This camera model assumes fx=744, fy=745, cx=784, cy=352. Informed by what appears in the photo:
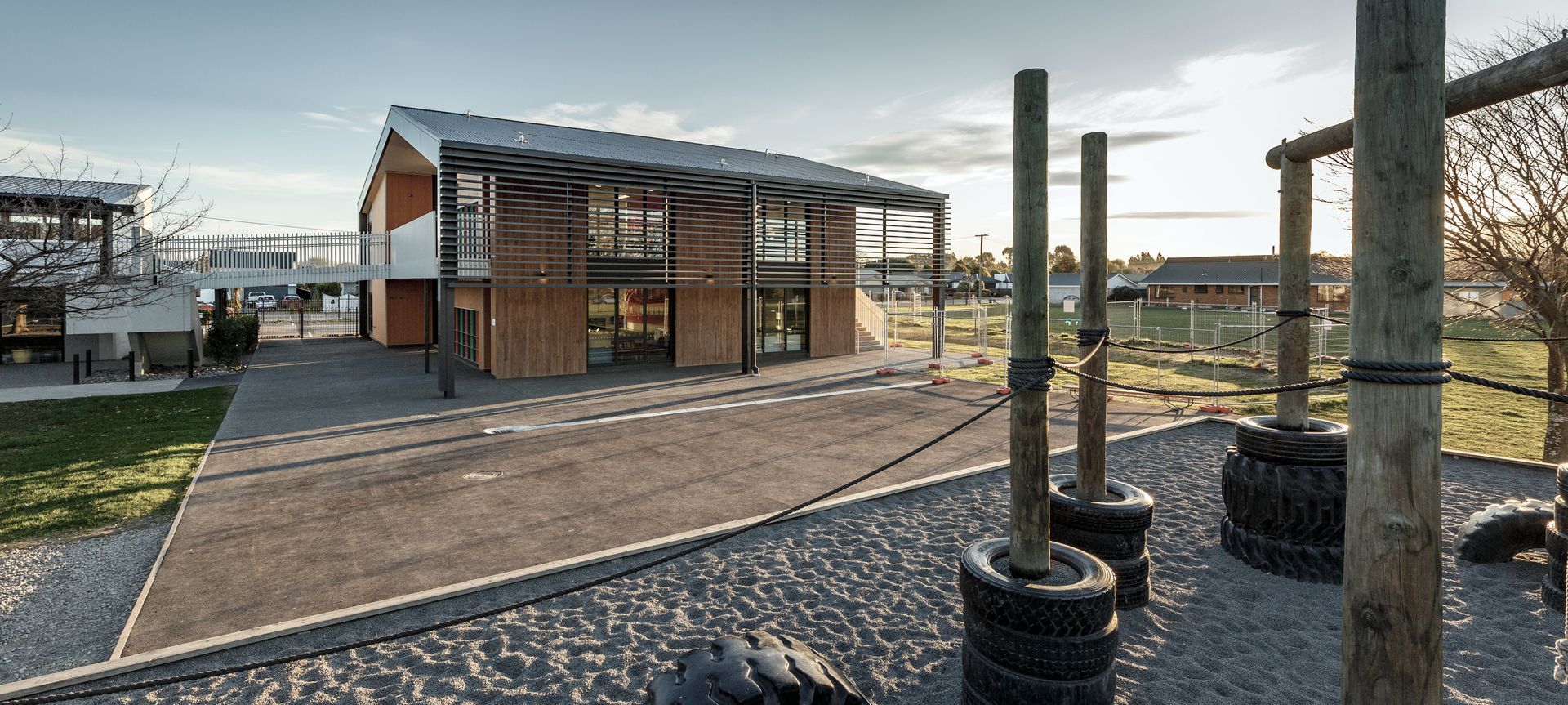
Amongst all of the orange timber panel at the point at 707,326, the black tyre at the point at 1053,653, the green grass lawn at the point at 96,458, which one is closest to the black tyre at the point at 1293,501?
→ the black tyre at the point at 1053,653

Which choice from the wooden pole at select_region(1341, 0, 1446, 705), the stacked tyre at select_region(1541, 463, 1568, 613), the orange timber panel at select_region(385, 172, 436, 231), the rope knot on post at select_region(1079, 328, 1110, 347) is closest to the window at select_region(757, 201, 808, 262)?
the orange timber panel at select_region(385, 172, 436, 231)

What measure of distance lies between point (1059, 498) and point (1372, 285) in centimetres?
328

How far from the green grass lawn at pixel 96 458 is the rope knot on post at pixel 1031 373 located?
27.5 ft

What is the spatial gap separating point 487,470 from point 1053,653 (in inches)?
292

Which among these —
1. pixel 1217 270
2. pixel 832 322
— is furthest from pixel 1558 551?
pixel 1217 270

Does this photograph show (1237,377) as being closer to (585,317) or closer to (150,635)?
(585,317)

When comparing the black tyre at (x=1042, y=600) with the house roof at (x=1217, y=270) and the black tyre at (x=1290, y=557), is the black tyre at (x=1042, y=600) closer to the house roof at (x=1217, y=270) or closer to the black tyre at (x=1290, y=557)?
the black tyre at (x=1290, y=557)

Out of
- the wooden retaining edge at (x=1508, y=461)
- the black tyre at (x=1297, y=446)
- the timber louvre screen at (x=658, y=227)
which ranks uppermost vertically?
the timber louvre screen at (x=658, y=227)

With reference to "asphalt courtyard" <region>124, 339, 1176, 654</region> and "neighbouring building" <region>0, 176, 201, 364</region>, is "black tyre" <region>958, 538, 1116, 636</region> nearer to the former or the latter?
"asphalt courtyard" <region>124, 339, 1176, 654</region>

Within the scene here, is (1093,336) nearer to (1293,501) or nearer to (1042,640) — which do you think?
(1293,501)

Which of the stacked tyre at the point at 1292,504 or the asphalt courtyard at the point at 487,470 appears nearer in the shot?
the stacked tyre at the point at 1292,504

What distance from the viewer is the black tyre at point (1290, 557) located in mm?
5469

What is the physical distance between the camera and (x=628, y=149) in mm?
21625

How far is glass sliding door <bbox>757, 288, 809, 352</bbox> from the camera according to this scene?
23547 millimetres
